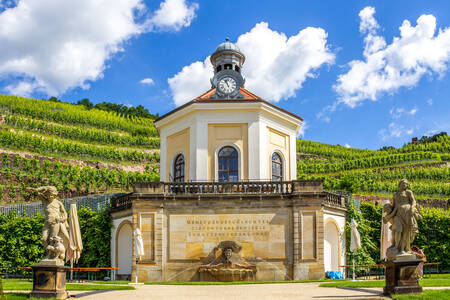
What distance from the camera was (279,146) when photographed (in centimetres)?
2978

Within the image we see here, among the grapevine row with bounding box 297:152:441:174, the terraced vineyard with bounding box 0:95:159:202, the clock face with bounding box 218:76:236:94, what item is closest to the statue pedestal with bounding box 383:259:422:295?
the clock face with bounding box 218:76:236:94

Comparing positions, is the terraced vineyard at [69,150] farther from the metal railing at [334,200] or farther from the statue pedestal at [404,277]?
the statue pedestal at [404,277]

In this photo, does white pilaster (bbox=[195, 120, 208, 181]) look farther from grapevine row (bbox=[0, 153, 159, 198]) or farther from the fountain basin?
grapevine row (bbox=[0, 153, 159, 198])

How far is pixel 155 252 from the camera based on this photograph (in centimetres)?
2391

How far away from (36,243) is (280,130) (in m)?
16.8

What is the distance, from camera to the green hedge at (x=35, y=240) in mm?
28266

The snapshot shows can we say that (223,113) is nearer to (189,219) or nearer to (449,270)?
(189,219)

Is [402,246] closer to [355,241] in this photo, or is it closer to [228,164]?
[355,241]

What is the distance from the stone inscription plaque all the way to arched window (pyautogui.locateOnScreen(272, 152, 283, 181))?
208 inches

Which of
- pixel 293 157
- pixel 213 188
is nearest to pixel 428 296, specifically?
pixel 213 188

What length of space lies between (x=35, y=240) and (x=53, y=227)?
16.5 m

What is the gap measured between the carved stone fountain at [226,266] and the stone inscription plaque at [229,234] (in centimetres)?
35

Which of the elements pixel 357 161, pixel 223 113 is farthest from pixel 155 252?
pixel 357 161

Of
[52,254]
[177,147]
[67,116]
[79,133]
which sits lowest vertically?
[52,254]
